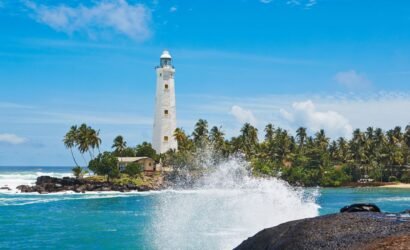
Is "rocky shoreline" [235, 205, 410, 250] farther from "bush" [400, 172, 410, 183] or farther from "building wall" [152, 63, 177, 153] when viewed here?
"bush" [400, 172, 410, 183]

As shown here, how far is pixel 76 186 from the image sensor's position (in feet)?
271

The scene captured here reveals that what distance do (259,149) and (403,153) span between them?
93.6 ft

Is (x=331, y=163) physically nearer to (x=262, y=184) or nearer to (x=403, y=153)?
(x=403, y=153)

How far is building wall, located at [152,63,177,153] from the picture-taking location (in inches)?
3767

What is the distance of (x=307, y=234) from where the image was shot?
8.28 meters

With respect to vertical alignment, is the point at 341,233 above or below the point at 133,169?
below

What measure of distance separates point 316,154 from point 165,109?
111 ft

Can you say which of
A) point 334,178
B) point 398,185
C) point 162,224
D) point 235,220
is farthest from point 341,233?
point 334,178

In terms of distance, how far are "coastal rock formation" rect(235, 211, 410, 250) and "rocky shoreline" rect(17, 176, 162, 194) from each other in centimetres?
7503

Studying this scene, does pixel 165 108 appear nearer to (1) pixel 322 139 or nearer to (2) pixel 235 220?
(1) pixel 322 139

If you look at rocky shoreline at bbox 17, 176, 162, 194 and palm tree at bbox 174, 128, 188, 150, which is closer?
A: rocky shoreline at bbox 17, 176, 162, 194

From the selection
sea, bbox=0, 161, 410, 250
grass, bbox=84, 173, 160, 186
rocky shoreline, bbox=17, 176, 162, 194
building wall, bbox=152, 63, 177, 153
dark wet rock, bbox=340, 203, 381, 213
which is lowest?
sea, bbox=0, 161, 410, 250

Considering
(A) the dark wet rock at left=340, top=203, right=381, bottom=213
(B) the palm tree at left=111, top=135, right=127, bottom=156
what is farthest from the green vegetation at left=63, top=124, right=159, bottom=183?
(A) the dark wet rock at left=340, top=203, right=381, bottom=213

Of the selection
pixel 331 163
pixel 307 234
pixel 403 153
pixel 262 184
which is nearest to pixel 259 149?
pixel 331 163
